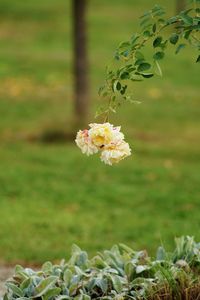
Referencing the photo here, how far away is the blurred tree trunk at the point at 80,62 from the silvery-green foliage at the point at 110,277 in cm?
987

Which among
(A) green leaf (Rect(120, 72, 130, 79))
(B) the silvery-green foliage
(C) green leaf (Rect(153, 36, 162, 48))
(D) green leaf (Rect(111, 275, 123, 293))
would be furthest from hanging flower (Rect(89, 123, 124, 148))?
(D) green leaf (Rect(111, 275, 123, 293))

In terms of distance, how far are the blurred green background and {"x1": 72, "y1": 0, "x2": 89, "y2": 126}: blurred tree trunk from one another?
35 cm

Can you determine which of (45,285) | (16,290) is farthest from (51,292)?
(16,290)

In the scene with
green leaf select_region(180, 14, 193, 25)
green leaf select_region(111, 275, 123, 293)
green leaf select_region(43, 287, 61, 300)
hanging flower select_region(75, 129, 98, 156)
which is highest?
green leaf select_region(180, 14, 193, 25)

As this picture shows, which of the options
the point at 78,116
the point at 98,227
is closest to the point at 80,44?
the point at 78,116

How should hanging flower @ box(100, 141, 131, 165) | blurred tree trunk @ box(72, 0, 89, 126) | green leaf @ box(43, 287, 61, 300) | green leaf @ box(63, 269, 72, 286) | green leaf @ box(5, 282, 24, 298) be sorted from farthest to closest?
blurred tree trunk @ box(72, 0, 89, 126) → green leaf @ box(63, 269, 72, 286) → green leaf @ box(5, 282, 24, 298) → green leaf @ box(43, 287, 61, 300) → hanging flower @ box(100, 141, 131, 165)

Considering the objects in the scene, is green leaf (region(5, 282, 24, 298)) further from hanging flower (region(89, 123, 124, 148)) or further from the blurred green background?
hanging flower (region(89, 123, 124, 148))

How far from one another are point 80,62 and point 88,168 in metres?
3.99

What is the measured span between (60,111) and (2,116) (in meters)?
2.42

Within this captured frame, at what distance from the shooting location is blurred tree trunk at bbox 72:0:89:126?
16.3m

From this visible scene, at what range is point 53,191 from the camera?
11898 millimetres

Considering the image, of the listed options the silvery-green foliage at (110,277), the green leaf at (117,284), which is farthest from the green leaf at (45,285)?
the green leaf at (117,284)

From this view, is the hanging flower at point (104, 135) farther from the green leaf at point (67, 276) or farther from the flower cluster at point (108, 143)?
the green leaf at point (67, 276)

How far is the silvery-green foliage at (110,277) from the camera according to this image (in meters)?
5.48
